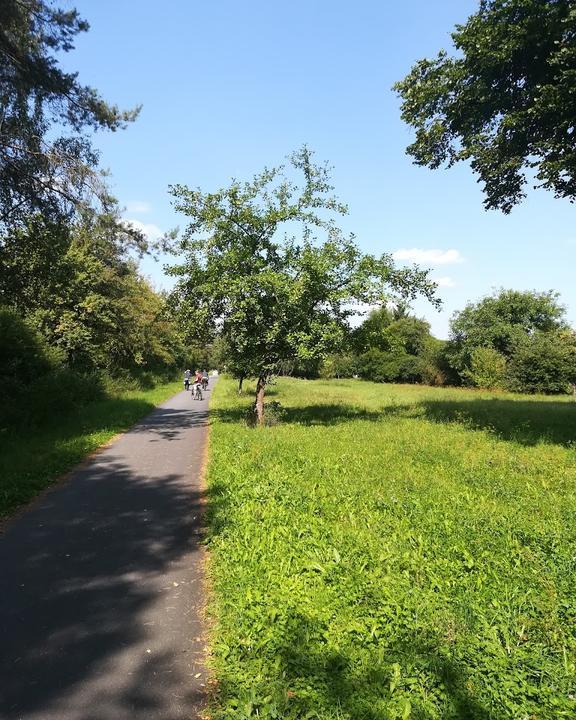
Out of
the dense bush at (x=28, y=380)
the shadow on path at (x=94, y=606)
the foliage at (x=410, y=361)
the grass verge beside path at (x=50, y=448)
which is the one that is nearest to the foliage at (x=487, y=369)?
the foliage at (x=410, y=361)

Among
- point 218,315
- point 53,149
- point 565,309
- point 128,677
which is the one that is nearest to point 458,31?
point 218,315

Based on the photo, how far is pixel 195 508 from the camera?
6.82 metres

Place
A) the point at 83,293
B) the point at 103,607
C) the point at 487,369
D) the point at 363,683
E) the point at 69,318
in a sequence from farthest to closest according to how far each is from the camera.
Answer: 1. the point at 487,369
2. the point at 83,293
3. the point at 69,318
4. the point at 103,607
5. the point at 363,683

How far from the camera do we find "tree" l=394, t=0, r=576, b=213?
1008 centimetres

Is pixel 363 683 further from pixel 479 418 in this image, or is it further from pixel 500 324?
pixel 500 324

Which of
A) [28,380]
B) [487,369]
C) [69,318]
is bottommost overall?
[28,380]

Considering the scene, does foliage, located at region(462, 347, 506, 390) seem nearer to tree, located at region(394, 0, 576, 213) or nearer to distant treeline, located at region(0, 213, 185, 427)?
distant treeline, located at region(0, 213, 185, 427)

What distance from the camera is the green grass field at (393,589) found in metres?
2.92

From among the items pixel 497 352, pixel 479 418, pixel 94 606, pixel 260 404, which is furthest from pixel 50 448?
pixel 497 352

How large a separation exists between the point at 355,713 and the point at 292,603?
1.20 m

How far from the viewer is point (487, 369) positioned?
140 feet

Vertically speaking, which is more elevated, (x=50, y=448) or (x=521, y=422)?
(x=50, y=448)

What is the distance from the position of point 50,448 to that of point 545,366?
3965cm

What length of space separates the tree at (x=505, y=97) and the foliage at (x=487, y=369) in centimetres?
3115
